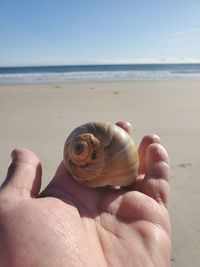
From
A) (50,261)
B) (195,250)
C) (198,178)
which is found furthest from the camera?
(198,178)

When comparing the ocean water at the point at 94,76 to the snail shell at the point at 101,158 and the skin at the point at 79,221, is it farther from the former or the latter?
the skin at the point at 79,221

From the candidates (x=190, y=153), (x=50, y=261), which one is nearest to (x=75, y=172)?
(x=50, y=261)

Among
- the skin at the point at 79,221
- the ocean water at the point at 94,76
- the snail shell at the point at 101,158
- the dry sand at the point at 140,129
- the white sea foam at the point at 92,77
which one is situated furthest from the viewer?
the ocean water at the point at 94,76

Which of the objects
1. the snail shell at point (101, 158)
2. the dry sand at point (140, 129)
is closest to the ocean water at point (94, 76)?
the dry sand at point (140, 129)

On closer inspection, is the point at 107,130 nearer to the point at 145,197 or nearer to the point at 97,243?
the point at 145,197

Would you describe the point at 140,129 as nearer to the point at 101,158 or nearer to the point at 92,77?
the point at 101,158

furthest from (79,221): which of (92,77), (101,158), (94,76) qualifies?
(94,76)

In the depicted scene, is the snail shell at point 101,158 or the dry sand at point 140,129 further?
the dry sand at point 140,129
